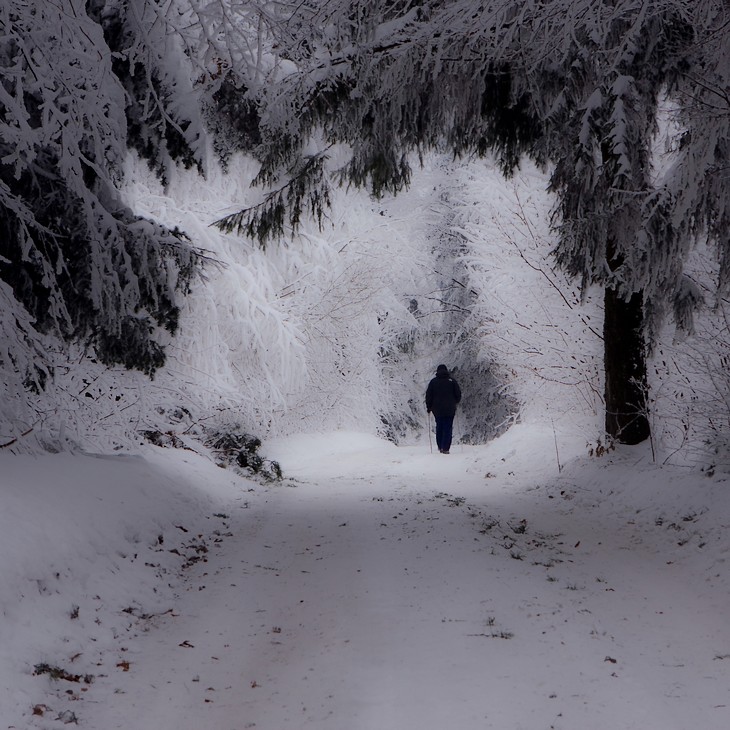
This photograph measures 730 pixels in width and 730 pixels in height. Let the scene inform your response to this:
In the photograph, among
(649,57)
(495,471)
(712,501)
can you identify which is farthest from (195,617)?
(495,471)

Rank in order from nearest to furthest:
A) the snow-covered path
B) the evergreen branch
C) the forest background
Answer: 1. the snow-covered path
2. the forest background
3. the evergreen branch

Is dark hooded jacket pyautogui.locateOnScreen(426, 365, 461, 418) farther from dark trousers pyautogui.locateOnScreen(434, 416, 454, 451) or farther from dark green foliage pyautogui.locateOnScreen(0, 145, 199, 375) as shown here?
dark green foliage pyautogui.locateOnScreen(0, 145, 199, 375)

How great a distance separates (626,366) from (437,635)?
6.82 metres

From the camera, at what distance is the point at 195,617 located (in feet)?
18.3

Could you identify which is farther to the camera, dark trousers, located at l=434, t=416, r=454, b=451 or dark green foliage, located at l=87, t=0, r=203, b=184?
dark trousers, located at l=434, t=416, r=454, b=451

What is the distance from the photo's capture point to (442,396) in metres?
19.2

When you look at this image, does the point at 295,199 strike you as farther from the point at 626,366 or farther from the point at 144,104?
the point at 626,366

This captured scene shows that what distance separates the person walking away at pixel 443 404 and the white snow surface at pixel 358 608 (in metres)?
8.65

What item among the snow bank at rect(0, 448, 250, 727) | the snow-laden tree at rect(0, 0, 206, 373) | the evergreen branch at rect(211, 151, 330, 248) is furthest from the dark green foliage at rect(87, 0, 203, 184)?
the snow bank at rect(0, 448, 250, 727)

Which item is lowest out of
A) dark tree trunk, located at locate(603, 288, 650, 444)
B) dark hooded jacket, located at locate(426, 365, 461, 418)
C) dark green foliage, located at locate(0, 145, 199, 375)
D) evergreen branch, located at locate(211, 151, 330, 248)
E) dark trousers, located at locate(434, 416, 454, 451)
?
dark green foliage, located at locate(0, 145, 199, 375)

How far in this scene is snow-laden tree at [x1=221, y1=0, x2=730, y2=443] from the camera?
7004 mm

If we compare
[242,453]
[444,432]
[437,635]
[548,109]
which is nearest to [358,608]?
[437,635]

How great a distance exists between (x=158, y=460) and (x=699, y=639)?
783 cm

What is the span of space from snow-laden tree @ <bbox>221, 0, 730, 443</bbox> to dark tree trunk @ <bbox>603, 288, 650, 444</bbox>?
2 cm
